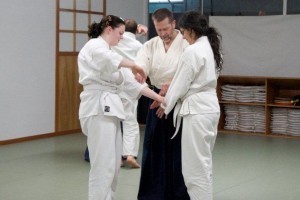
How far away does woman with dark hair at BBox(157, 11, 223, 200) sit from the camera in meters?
3.38

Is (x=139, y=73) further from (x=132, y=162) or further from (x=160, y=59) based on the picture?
(x=132, y=162)

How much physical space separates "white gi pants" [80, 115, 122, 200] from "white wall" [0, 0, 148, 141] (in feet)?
11.7

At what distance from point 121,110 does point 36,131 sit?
3981 millimetres

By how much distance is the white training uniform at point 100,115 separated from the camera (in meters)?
3.43

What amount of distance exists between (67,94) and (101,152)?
14.3ft

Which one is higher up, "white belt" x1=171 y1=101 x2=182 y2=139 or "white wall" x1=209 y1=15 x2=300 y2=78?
"white wall" x1=209 y1=15 x2=300 y2=78

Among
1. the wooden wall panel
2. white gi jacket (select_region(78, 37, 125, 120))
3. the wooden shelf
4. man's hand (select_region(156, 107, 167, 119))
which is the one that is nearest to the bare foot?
man's hand (select_region(156, 107, 167, 119))

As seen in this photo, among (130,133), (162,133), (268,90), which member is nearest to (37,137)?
(130,133)

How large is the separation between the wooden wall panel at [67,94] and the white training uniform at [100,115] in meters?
4.15

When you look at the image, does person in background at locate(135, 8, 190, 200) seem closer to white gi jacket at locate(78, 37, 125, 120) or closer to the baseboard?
white gi jacket at locate(78, 37, 125, 120)

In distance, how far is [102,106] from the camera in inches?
135

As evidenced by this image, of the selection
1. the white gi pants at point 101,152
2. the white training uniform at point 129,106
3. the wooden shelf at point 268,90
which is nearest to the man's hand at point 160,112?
the white gi pants at point 101,152

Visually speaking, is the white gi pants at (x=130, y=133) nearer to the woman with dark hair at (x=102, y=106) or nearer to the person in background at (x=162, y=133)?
the person in background at (x=162, y=133)

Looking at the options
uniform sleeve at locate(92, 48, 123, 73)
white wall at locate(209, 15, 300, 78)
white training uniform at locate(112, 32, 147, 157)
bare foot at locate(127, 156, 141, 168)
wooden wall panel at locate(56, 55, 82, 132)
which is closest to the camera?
uniform sleeve at locate(92, 48, 123, 73)
